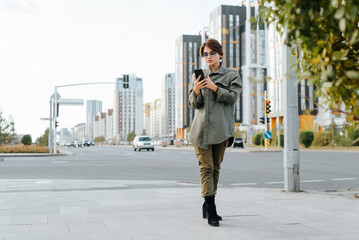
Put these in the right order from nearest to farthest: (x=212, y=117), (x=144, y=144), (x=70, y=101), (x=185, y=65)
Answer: (x=212, y=117) < (x=70, y=101) < (x=144, y=144) < (x=185, y=65)

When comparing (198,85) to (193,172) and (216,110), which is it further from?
(193,172)

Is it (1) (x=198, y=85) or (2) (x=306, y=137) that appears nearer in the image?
(1) (x=198, y=85)

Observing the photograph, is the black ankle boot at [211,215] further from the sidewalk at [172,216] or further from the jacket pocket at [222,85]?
the jacket pocket at [222,85]

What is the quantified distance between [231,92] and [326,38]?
2399 millimetres

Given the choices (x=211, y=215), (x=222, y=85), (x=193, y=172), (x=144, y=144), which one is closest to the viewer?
(x=211, y=215)

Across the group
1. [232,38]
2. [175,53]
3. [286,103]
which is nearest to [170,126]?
[175,53]

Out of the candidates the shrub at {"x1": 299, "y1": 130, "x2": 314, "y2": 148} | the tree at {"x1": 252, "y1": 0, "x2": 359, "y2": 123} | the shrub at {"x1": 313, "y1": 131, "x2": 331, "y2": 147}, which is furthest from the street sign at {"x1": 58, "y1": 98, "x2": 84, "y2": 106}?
the tree at {"x1": 252, "y1": 0, "x2": 359, "y2": 123}

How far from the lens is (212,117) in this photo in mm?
4254

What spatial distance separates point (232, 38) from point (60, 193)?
95114mm

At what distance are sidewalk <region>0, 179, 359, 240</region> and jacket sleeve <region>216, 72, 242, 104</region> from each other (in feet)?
4.23

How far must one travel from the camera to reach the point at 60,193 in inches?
276

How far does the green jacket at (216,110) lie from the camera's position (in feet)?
13.7


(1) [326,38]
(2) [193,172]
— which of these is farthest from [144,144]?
(1) [326,38]

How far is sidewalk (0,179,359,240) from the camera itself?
3.75 meters
